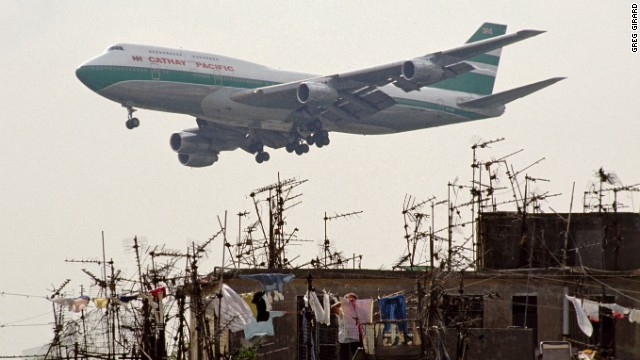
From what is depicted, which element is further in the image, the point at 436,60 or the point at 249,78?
the point at 249,78

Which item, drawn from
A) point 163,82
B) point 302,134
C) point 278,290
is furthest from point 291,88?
point 278,290

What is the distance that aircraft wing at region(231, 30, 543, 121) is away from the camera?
228 ft

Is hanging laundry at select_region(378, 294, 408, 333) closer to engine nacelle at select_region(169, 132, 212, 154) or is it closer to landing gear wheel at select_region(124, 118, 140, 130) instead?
landing gear wheel at select_region(124, 118, 140, 130)

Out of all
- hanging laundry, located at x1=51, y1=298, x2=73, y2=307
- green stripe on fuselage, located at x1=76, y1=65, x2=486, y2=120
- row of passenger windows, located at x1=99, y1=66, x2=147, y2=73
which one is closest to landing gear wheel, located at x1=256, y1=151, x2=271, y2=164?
green stripe on fuselage, located at x1=76, y1=65, x2=486, y2=120

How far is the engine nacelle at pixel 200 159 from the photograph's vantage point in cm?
7781

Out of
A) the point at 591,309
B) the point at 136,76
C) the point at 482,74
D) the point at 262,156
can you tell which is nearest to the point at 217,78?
the point at 136,76

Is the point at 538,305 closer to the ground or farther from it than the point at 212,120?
closer to the ground

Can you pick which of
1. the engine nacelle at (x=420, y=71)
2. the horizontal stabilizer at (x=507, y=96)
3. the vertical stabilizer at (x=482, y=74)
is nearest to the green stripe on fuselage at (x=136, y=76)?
the engine nacelle at (x=420, y=71)

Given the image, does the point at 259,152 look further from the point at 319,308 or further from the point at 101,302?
the point at 319,308

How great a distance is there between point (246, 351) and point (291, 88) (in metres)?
41.4

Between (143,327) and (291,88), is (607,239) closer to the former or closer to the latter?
(143,327)

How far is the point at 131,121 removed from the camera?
224 ft

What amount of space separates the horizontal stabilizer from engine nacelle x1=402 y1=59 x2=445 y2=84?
764 cm

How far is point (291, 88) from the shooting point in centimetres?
7238
